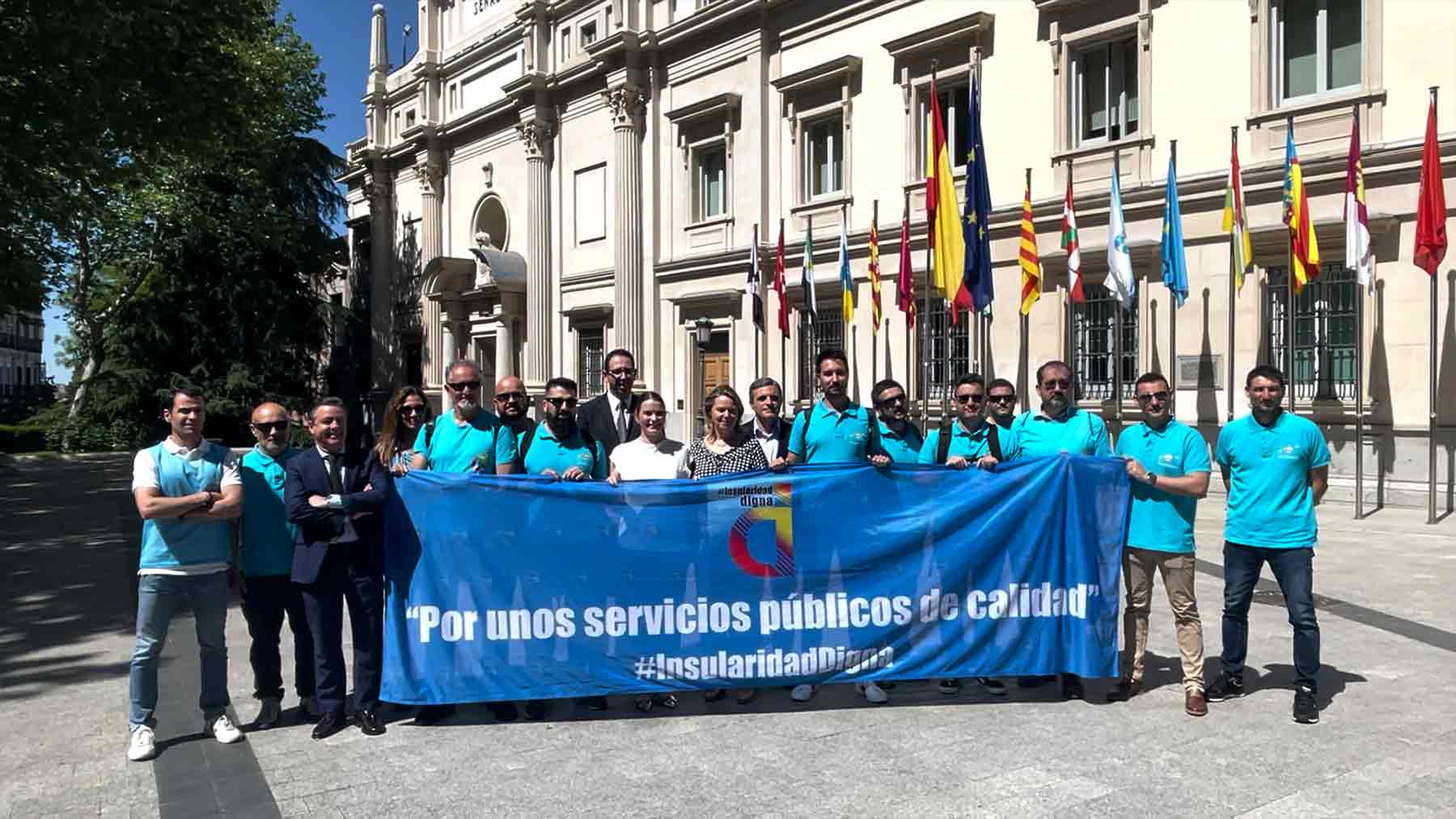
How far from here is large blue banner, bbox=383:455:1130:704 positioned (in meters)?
5.65

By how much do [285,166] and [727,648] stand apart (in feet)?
106

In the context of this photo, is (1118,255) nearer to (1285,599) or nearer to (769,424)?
(1285,599)

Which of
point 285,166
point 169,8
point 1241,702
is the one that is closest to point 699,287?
point 169,8

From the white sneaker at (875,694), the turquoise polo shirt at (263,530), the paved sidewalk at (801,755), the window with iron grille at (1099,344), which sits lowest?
the paved sidewalk at (801,755)

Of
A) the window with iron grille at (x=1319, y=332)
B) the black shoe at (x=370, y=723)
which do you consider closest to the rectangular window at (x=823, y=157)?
the window with iron grille at (x=1319, y=332)

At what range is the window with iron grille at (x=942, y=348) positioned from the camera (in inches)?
739

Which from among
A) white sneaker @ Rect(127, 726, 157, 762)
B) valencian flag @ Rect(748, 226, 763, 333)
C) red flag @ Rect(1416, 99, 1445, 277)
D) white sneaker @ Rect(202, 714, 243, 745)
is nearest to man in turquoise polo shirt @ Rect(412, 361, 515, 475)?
white sneaker @ Rect(202, 714, 243, 745)

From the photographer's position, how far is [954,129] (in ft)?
63.0

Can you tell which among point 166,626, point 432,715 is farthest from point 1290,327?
point 166,626

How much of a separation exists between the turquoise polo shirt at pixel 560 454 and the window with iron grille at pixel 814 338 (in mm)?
14921

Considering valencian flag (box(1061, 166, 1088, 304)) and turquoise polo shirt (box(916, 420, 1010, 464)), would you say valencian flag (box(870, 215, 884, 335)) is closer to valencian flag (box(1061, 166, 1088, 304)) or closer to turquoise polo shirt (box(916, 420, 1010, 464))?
valencian flag (box(1061, 166, 1088, 304))

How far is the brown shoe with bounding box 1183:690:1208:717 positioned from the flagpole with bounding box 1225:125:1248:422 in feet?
33.0

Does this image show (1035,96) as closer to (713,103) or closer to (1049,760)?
(713,103)

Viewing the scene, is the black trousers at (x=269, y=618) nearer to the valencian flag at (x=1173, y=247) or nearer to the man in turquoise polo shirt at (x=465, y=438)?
the man in turquoise polo shirt at (x=465, y=438)
